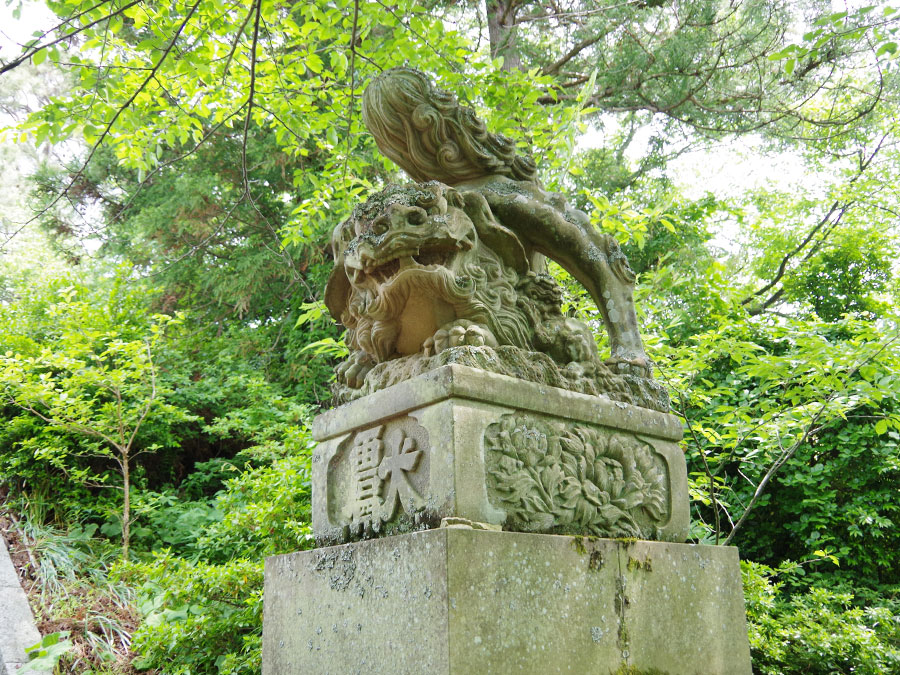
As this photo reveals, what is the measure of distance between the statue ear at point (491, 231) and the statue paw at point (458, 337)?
414mm

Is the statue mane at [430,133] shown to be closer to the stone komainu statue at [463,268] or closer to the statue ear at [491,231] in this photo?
the stone komainu statue at [463,268]

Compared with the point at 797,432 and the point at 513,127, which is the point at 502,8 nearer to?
the point at 513,127

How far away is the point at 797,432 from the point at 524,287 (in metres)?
2.81

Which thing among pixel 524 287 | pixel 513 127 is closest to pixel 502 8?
pixel 513 127

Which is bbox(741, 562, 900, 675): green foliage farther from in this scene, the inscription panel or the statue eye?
the statue eye

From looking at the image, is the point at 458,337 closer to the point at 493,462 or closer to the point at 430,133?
the point at 493,462

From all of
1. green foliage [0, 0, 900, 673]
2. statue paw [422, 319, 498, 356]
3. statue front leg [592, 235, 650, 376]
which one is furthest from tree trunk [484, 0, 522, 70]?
statue paw [422, 319, 498, 356]

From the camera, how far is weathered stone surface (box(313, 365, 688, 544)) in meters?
1.86

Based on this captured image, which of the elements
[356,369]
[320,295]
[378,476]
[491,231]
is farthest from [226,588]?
[320,295]

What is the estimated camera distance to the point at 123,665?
362cm

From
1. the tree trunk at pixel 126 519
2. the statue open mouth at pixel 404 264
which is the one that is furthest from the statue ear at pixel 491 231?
the tree trunk at pixel 126 519

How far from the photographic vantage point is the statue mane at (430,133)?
8.52ft

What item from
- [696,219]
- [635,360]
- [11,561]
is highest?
[696,219]

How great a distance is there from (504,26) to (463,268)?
6808mm
